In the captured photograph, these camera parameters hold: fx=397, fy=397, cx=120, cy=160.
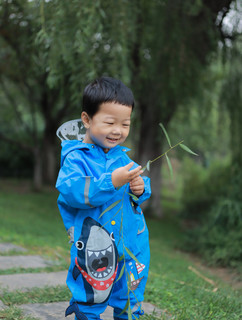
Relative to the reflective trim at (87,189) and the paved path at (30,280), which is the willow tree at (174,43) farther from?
the reflective trim at (87,189)

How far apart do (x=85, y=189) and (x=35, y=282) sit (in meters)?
1.48

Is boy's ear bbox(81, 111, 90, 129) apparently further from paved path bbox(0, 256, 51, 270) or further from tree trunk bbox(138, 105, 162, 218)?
tree trunk bbox(138, 105, 162, 218)

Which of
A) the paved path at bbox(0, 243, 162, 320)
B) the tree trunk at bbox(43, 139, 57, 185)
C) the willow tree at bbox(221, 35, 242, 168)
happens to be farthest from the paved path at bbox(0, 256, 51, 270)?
the tree trunk at bbox(43, 139, 57, 185)

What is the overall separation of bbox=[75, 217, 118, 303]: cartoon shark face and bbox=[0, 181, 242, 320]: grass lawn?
0.57 meters

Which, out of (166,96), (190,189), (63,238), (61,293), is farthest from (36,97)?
(61,293)

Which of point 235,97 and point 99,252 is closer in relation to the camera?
point 99,252

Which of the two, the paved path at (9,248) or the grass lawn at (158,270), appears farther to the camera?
the paved path at (9,248)

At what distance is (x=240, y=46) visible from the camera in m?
6.62

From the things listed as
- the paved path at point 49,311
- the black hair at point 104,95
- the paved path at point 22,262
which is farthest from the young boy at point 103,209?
the paved path at point 22,262

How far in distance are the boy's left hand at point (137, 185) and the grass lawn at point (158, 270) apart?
0.85 metres

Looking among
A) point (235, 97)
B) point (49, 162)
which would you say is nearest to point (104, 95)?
point (235, 97)

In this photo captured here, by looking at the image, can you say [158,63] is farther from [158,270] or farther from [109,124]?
[109,124]

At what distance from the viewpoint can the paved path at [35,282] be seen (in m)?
2.35

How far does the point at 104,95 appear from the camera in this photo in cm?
194
